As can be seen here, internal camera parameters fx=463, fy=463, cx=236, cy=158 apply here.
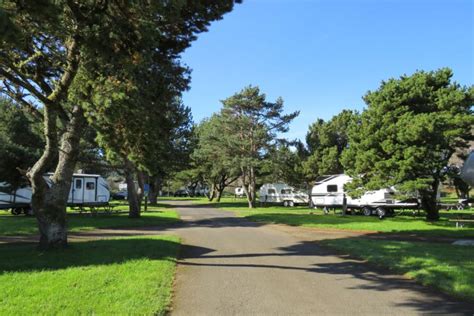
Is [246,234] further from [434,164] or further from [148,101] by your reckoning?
[434,164]

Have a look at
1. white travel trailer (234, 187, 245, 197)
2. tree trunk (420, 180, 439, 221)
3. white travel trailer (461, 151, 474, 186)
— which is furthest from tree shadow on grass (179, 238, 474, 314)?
white travel trailer (234, 187, 245, 197)

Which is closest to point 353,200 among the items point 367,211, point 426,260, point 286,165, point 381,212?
point 367,211

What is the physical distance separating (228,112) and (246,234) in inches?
1242

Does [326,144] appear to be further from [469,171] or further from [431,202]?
[469,171]

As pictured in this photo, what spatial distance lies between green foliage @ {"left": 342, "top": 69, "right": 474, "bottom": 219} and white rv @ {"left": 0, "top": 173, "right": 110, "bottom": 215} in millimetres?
18584

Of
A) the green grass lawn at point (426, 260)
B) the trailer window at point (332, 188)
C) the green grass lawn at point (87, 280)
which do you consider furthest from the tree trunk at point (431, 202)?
the green grass lawn at point (87, 280)

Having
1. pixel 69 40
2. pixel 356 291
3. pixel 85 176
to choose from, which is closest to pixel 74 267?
pixel 69 40

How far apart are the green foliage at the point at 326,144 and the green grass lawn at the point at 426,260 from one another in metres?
30.8

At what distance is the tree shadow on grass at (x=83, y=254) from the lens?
9.86 meters

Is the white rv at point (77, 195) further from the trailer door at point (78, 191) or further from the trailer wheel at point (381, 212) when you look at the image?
the trailer wheel at point (381, 212)

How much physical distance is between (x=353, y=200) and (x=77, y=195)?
20.2 metres

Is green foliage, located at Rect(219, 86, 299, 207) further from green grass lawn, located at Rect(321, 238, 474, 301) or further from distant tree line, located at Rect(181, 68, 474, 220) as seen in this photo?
green grass lawn, located at Rect(321, 238, 474, 301)

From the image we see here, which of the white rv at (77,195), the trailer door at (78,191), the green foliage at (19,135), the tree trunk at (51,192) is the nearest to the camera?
the tree trunk at (51,192)

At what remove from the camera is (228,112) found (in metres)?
49.0
